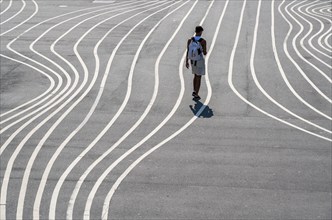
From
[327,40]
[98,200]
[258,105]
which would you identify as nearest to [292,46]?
[327,40]

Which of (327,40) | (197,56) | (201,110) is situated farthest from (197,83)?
(327,40)

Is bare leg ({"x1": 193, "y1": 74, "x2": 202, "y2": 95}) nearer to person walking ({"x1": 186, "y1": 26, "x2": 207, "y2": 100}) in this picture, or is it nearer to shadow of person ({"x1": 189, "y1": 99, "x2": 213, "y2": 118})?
person walking ({"x1": 186, "y1": 26, "x2": 207, "y2": 100})

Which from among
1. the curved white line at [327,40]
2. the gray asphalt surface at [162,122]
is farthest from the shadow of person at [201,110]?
the curved white line at [327,40]

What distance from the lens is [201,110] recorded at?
14.4 metres

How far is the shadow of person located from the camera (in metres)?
14.1

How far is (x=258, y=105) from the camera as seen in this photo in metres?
14.7

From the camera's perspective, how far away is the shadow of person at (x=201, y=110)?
46.4ft

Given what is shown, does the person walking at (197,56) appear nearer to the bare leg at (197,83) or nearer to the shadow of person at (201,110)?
the bare leg at (197,83)

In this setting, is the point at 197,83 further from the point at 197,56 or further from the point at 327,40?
the point at 327,40

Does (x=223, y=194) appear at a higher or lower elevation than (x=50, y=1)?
lower

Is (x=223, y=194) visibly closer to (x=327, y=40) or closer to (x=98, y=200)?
(x=98, y=200)

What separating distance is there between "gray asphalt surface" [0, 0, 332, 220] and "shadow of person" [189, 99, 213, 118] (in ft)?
0.08

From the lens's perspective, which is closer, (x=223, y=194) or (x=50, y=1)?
(x=223, y=194)

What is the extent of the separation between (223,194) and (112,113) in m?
4.55
